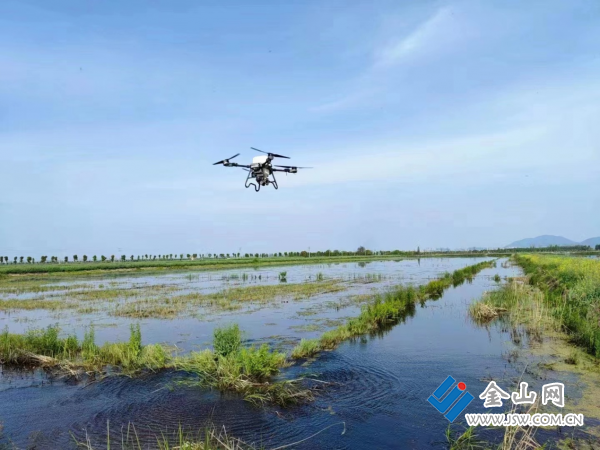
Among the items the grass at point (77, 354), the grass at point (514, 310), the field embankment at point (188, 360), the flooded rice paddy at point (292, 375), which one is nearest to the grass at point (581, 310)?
the grass at point (514, 310)

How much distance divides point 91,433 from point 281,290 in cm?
2094

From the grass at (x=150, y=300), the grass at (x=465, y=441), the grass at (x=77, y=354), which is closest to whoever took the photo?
the grass at (x=465, y=441)

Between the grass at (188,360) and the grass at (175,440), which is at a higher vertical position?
the grass at (188,360)

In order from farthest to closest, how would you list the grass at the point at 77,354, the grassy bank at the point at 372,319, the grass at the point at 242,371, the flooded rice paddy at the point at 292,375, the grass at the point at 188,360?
1. the grassy bank at the point at 372,319
2. the grass at the point at 77,354
3. the grass at the point at 188,360
4. the grass at the point at 242,371
5. the flooded rice paddy at the point at 292,375

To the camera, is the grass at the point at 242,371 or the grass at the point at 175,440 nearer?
the grass at the point at 175,440

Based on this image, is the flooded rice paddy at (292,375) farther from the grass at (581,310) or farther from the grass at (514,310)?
the grass at (581,310)

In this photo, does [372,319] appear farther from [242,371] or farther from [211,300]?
[211,300]

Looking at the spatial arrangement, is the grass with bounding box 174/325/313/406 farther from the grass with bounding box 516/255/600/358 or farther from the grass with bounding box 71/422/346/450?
the grass with bounding box 516/255/600/358

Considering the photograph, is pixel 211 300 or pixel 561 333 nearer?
pixel 561 333

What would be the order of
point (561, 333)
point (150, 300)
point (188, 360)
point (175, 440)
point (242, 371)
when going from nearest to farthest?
point (175, 440), point (242, 371), point (188, 360), point (561, 333), point (150, 300)

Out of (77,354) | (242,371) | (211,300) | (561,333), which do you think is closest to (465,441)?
(242,371)

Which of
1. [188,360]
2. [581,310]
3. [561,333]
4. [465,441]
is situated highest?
[581,310]

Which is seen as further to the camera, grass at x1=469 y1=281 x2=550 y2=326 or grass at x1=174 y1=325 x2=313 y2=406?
grass at x1=469 y1=281 x2=550 y2=326

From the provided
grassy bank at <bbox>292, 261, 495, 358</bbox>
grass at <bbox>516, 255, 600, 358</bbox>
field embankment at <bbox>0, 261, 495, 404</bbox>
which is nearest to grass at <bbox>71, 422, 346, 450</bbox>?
field embankment at <bbox>0, 261, 495, 404</bbox>
